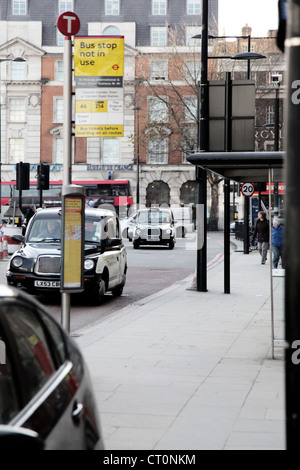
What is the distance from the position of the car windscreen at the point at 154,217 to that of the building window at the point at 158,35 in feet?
110

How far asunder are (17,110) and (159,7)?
614 inches

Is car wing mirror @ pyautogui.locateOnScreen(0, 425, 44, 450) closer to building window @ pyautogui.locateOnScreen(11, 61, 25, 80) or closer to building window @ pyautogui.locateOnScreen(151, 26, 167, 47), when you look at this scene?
building window @ pyautogui.locateOnScreen(11, 61, 25, 80)

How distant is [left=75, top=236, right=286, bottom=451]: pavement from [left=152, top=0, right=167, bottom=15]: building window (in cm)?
5610

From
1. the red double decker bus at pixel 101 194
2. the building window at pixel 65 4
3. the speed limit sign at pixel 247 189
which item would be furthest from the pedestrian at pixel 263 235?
the building window at pixel 65 4

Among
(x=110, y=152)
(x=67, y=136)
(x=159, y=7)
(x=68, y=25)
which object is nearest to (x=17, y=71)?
(x=110, y=152)

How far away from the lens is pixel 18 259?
13.7 meters

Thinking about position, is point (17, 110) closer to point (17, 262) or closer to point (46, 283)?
point (17, 262)

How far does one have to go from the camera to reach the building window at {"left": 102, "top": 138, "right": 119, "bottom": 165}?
64750 mm

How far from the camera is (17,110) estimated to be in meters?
64.9

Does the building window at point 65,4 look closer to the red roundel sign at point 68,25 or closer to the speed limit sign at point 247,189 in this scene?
the speed limit sign at point 247,189

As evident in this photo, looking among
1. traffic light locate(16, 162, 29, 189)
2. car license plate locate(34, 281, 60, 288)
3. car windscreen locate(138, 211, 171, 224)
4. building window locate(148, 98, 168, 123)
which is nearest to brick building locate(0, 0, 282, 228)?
building window locate(148, 98, 168, 123)

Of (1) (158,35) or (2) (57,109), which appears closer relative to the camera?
(2) (57,109)

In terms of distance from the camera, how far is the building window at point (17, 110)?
64688 millimetres

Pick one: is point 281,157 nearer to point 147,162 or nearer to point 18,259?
point 18,259
